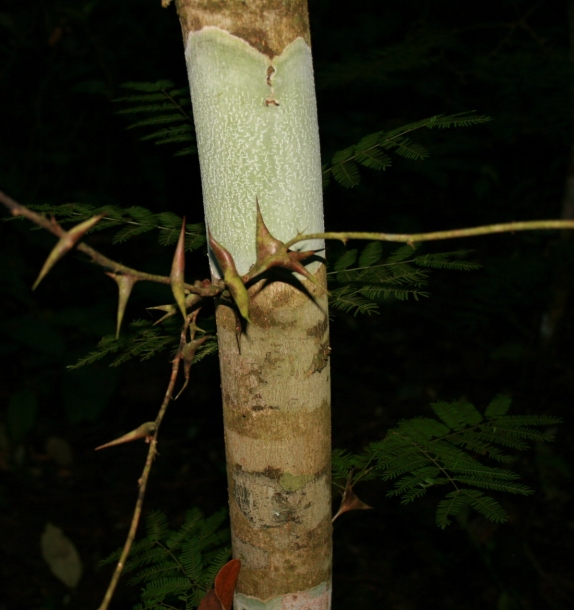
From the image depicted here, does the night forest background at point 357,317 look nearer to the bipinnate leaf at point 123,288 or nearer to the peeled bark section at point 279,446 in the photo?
the peeled bark section at point 279,446

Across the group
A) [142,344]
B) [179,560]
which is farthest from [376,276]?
[179,560]

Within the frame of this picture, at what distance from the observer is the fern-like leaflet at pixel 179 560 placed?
1606 mm

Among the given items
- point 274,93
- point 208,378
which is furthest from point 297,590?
point 208,378

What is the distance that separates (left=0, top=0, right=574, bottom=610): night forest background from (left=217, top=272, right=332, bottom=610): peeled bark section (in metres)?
2.20

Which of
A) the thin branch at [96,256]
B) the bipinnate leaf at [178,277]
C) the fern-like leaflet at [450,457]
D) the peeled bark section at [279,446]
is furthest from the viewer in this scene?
the fern-like leaflet at [450,457]

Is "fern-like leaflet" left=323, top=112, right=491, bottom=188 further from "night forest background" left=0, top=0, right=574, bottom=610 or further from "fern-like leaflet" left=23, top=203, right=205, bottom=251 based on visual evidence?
"night forest background" left=0, top=0, right=574, bottom=610

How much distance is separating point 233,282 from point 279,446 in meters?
0.36

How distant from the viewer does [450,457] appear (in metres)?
1.51

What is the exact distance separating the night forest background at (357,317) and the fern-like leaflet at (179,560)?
1.81 metres

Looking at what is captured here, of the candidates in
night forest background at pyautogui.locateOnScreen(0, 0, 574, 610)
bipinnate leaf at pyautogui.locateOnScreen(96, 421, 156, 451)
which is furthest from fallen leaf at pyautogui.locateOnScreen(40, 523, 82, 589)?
bipinnate leaf at pyautogui.locateOnScreen(96, 421, 156, 451)

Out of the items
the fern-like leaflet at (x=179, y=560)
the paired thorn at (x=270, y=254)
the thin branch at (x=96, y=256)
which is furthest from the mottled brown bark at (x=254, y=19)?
the fern-like leaflet at (x=179, y=560)

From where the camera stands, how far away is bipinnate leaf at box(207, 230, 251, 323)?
3.02ft

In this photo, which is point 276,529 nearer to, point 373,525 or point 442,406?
point 442,406

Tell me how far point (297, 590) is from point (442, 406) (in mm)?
725
